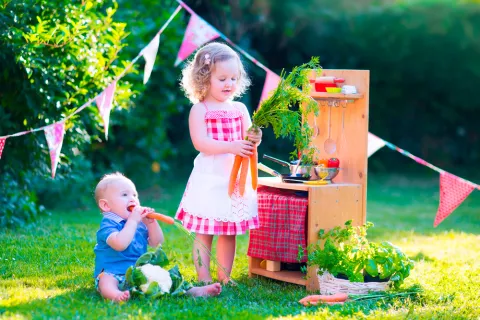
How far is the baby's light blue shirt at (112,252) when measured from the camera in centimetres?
412

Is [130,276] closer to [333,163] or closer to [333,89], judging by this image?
[333,163]

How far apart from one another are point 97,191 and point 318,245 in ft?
4.26

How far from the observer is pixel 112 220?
13.7 feet

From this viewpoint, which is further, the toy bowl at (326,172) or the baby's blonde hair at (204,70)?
the toy bowl at (326,172)

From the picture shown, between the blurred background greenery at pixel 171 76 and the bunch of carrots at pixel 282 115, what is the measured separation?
6.79 feet

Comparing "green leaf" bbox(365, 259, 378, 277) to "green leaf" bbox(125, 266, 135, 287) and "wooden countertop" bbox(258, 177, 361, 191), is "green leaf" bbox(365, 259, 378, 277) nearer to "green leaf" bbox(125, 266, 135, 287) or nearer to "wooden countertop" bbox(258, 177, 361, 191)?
"wooden countertop" bbox(258, 177, 361, 191)

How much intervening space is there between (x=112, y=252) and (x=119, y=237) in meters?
0.16

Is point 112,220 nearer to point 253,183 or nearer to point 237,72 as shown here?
point 253,183

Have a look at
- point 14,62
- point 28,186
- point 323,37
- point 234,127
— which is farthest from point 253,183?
point 323,37

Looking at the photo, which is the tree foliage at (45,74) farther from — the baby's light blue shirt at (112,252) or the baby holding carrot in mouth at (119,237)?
the baby's light blue shirt at (112,252)

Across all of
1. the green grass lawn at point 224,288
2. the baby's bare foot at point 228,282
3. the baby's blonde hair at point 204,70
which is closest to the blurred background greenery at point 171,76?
the green grass lawn at point 224,288

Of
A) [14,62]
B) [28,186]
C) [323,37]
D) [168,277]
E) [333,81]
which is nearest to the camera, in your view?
[168,277]

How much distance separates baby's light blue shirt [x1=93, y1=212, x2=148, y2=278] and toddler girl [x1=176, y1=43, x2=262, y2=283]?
0.40 metres

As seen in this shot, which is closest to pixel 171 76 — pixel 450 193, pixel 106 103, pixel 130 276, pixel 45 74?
pixel 45 74
